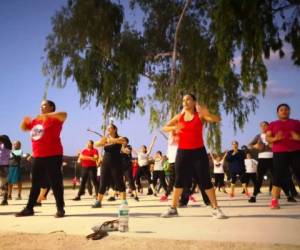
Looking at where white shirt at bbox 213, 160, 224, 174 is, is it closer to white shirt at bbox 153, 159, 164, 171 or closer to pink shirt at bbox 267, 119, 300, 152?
white shirt at bbox 153, 159, 164, 171

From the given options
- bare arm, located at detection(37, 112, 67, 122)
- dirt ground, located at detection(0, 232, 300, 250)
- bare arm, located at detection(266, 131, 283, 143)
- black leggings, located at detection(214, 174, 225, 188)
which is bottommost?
dirt ground, located at detection(0, 232, 300, 250)

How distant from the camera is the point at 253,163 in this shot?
1561 centimetres

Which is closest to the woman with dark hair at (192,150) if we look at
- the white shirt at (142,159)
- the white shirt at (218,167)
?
the white shirt at (142,159)

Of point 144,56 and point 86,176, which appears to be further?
point 144,56

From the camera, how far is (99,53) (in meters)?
24.5

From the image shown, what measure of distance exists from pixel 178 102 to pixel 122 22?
231 inches

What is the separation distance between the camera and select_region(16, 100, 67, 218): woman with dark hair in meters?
7.83

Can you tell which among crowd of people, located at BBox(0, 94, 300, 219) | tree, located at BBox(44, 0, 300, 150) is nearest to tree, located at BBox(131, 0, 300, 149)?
tree, located at BBox(44, 0, 300, 150)

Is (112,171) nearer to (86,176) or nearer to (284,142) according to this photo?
(284,142)

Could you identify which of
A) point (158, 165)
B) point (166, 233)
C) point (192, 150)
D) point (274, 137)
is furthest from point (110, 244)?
point (158, 165)

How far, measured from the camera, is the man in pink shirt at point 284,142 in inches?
330

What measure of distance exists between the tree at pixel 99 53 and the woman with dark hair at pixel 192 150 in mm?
16604

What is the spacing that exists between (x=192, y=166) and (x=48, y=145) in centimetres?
249

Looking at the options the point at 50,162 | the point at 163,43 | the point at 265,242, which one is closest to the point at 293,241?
the point at 265,242
